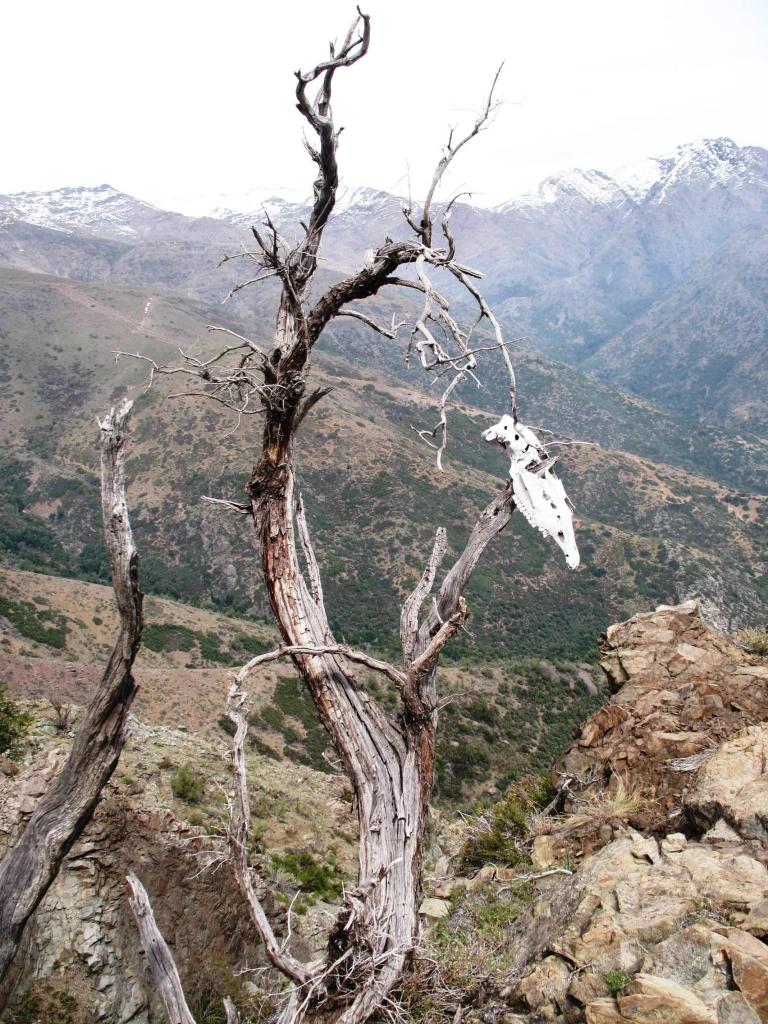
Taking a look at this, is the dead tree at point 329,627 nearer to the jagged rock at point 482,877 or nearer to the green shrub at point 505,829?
the jagged rock at point 482,877

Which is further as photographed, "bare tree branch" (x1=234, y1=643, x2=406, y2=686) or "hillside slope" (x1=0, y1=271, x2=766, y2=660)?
"hillside slope" (x1=0, y1=271, x2=766, y2=660)

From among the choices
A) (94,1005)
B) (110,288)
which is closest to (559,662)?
(94,1005)

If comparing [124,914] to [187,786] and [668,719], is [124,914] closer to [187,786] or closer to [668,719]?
[187,786]

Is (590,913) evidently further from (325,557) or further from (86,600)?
(325,557)

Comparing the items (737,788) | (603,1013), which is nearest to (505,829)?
(737,788)

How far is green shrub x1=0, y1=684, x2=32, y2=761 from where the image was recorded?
8258mm

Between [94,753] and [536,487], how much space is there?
131 inches

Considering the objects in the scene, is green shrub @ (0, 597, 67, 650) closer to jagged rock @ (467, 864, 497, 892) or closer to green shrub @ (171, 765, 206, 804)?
green shrub @ (171, 765, 206, 804)

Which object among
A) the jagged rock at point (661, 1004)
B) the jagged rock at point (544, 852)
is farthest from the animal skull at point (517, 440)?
the jagged rock at point (544, 852)

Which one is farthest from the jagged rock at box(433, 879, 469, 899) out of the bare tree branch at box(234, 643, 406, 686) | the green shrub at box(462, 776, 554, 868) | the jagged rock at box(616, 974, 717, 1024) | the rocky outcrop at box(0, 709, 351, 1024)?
the bare tree branch at box(234, 643, 406, 686)

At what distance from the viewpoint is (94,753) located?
163 inches

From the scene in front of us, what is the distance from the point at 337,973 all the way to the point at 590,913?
185 cm

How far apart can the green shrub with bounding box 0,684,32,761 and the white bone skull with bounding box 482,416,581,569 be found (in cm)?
792

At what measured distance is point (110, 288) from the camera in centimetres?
12750
